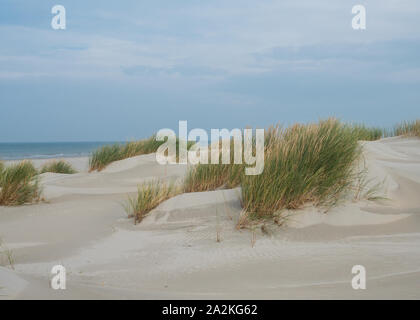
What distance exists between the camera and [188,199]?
5.80m

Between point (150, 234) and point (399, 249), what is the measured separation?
2.62 metres

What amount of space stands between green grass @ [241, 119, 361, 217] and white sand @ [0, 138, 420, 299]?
20 centimetres

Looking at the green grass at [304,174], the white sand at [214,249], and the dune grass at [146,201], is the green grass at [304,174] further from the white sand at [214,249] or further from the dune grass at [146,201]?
the dune grass at [146,201]

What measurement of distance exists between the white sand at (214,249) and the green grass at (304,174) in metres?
0.20

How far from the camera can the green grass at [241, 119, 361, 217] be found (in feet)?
16.3

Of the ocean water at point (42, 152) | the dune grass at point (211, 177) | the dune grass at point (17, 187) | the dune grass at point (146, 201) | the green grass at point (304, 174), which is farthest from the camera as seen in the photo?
the ocean water at point (42, 152)

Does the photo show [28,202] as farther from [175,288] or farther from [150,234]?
[175,288]

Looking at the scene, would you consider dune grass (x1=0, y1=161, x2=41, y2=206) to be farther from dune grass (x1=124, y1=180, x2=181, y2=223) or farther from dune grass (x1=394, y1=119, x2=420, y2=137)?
dune grass (x1=394, y1=119, x2=420, y2=137)

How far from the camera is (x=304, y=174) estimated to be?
208 inches

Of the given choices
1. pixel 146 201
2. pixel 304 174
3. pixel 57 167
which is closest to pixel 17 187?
pixel 146 201

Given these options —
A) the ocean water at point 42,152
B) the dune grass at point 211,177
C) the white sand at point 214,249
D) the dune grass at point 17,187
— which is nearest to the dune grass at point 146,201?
the white sand at point 214,249

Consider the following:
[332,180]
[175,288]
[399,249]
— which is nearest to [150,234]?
[175,288]

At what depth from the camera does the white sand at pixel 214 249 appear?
340 centimetres

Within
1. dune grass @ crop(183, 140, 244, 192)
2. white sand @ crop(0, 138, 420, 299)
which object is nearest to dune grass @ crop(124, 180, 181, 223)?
white sand @ crop(0, 138, 420, 299)
